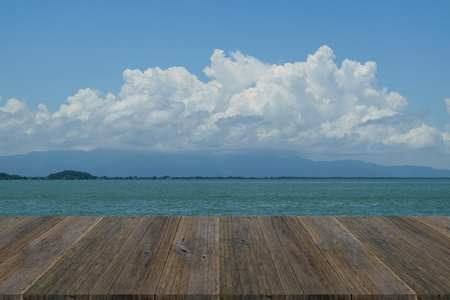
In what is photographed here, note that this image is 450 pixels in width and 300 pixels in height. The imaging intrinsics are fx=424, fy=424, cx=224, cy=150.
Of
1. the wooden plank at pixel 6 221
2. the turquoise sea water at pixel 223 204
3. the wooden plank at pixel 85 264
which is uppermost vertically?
the wooden plank at pixel 6 221

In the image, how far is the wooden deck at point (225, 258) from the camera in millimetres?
2387

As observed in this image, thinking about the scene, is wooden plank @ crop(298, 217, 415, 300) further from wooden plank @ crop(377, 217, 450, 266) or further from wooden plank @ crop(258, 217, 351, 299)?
wooden plank @ crop(377, 217, 450, 266)

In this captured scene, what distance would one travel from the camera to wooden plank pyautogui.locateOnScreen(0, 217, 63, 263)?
9.96ft

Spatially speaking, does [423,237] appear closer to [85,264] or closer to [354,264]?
[354,264]

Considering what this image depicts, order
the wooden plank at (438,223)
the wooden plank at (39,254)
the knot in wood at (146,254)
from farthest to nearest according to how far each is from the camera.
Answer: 1. the wooden plank at (438,223)
2. the knot in wood at (146,254)
3. the wooden plank at (39,254)

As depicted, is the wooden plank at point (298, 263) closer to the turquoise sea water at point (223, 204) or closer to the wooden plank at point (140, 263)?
the wooden plank at point (140, 263)

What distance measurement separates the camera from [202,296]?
2324mm

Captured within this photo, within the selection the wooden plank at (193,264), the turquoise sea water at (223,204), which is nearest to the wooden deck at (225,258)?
the wooden plank at (193,264)

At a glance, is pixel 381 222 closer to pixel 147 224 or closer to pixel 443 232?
pixel 443 232

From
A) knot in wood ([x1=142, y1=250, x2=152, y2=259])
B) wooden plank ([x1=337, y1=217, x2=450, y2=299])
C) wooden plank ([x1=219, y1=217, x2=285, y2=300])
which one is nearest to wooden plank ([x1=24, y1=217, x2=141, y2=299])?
knot in wood ([x1=142, y1=250, x2=152, y2=259])

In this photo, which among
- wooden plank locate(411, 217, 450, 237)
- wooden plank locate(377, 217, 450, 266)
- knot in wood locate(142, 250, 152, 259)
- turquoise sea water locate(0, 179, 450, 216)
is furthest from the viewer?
turquoise sea water locate(0, 179, 450, 216)

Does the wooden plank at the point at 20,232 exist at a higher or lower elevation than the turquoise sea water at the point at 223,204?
higher

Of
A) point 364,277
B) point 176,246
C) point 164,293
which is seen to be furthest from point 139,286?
point 364,277

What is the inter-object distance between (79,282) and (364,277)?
5.56 ft
